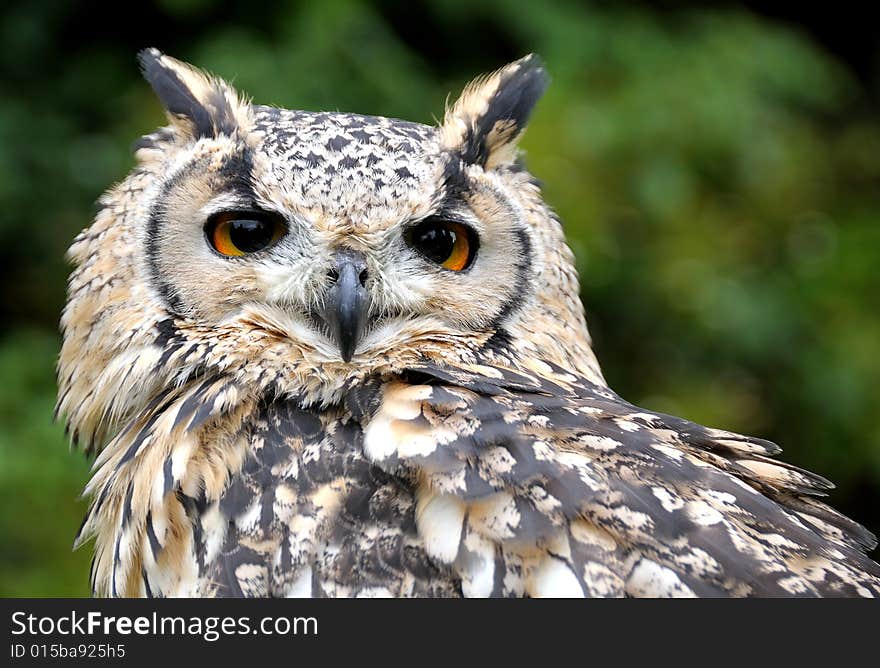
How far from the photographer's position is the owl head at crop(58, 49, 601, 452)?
5.02ft

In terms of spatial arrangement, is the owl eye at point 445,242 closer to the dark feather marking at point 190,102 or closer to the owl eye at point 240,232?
the owl eye at point 240,232

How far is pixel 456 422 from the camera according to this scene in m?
1.37

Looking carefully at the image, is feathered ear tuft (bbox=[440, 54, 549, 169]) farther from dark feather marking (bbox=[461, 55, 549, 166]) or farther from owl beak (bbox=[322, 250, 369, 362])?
owl beak (bbox=[322, 250, 369, 362])

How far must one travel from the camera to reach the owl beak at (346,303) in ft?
4.88

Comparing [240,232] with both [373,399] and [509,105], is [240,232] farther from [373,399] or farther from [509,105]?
[509,105]

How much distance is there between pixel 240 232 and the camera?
1582mm

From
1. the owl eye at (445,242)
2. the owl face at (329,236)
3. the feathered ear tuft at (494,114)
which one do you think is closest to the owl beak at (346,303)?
the owl face at (329,236)

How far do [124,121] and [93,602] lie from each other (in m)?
2.25

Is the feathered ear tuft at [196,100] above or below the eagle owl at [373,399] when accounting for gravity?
above

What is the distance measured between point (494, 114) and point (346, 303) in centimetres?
53

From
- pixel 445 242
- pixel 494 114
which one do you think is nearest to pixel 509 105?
pixel 494 114

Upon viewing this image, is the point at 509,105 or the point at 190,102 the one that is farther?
the point at 509,105

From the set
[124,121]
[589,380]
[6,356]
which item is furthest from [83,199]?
[589,380]

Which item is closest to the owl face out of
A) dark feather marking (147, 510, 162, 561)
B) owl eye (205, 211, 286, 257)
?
owl eye (205, 211, 286, 257)
